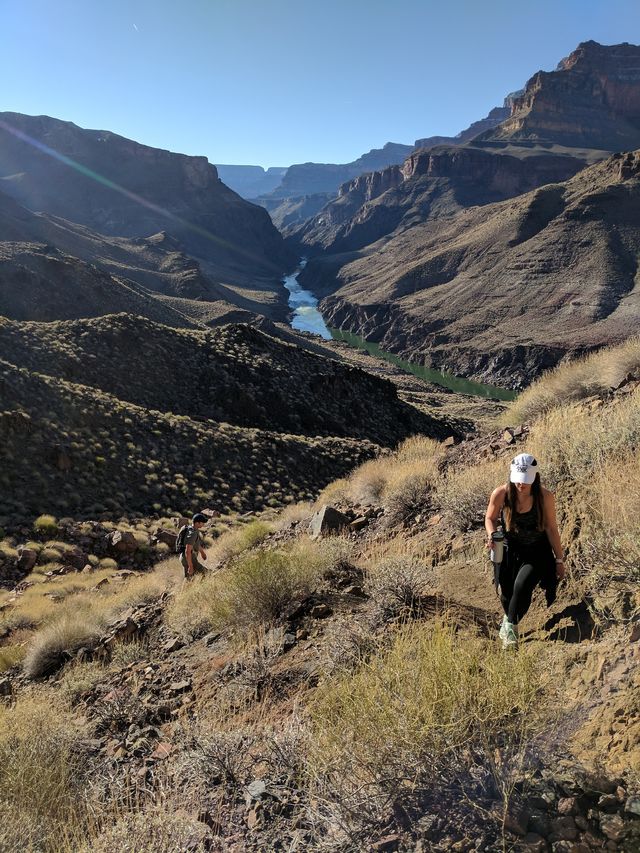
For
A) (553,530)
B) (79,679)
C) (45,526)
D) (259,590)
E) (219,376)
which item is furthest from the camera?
(219,376)

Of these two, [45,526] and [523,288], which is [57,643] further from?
[523,288]

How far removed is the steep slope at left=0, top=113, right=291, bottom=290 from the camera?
419 feet

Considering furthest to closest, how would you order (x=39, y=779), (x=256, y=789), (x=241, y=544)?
(x=241, y=544), (x=39, y=779), (x=256, y=789)

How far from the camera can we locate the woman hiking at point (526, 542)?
3.56m

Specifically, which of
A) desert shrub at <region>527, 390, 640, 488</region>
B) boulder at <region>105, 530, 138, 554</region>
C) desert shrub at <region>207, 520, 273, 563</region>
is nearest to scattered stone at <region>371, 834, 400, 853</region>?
desert shrub at <region>527, 390, 640, 488</region>

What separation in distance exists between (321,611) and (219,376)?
20740 millimetres

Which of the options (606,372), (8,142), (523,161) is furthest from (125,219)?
(606,372)

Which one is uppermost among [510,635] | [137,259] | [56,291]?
[137,259]

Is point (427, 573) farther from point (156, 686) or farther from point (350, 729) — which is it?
point (156, 686)

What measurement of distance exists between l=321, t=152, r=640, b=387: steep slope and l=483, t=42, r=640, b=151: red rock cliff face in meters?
108

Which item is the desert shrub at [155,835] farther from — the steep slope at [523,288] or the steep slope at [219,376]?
the steep slope at [523,288]

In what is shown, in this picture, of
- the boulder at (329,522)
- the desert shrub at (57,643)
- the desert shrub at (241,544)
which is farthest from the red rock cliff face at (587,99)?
the desert shrub at (57,643)

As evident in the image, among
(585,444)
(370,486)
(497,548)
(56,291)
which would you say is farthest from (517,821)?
(56,291)

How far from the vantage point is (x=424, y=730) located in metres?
2.22
